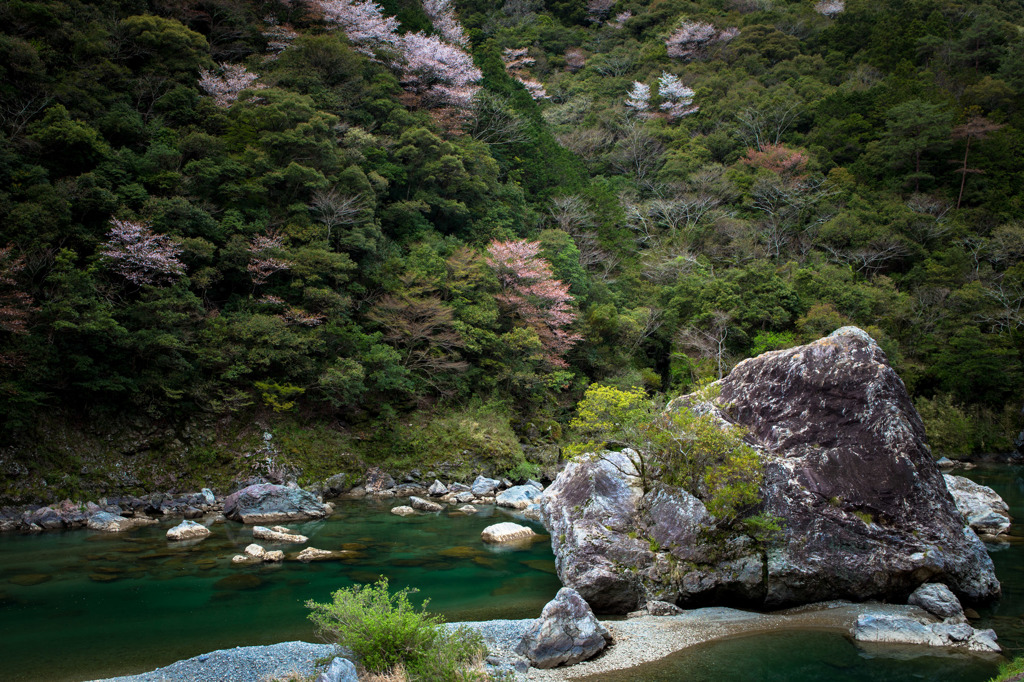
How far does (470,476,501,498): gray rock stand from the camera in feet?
63.3

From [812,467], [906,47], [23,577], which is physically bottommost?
[23,577]

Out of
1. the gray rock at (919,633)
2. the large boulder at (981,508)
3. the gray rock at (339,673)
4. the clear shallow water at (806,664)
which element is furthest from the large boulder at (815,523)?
the large boulder at (981,508)

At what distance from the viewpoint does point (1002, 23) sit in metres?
40.5

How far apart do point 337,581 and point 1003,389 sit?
30492mm

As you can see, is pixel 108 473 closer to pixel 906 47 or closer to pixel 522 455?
pixel 522 455

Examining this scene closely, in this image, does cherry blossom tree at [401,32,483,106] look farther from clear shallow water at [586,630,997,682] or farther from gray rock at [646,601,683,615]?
clear shallow water at [586,630,997,682]

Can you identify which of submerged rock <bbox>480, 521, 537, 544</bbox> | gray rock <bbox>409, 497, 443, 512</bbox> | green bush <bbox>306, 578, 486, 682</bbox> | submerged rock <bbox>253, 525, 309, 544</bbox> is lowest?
gray rock <bbox>409, 497, 443, 512</bbox>

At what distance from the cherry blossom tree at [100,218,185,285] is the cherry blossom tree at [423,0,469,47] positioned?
93.0ft

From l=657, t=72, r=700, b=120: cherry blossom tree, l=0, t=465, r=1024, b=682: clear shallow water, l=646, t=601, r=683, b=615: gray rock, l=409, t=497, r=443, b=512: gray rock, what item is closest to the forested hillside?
l=657, t=72, r=700, b=120: cherry blossom tree

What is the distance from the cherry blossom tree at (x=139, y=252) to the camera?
16.3 m

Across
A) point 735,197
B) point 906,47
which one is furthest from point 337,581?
point 906,47

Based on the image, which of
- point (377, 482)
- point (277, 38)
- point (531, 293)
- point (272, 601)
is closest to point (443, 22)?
point (277, 38)

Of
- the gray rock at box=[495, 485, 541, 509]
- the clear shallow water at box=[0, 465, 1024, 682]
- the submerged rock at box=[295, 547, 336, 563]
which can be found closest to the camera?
the clear shallow water at box=[0, 465, 1024, 682]

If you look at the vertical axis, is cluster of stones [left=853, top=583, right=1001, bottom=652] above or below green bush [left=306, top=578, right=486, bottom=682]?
below
